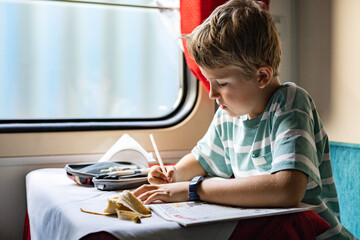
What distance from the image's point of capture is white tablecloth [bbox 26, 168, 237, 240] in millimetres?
834

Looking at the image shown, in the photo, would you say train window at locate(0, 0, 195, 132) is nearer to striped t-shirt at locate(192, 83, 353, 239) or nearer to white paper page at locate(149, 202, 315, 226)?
striped t-shirt at locate(192, 83, 353, 239)

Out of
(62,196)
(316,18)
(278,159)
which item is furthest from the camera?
(316,18)

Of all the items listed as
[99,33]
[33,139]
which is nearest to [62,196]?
[33,139]

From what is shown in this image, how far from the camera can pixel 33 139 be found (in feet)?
6.39

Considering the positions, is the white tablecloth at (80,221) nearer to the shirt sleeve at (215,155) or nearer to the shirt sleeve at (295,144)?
the shirt sleeve at (295,144)

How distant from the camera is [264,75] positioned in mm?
1177

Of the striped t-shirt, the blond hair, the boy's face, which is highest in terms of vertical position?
the blond hair

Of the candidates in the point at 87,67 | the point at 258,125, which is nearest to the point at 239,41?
the point at 258,125

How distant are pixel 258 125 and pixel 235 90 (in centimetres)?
13

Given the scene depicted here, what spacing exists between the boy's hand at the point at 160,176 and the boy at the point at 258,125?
0.20 meters

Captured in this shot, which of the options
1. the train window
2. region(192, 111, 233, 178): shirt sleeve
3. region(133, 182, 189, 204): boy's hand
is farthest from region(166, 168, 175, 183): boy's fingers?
the train window

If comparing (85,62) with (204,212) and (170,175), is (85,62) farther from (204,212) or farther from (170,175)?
(204,212)

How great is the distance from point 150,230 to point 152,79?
167 cm

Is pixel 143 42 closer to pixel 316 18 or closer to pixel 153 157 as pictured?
pixel 153 157
